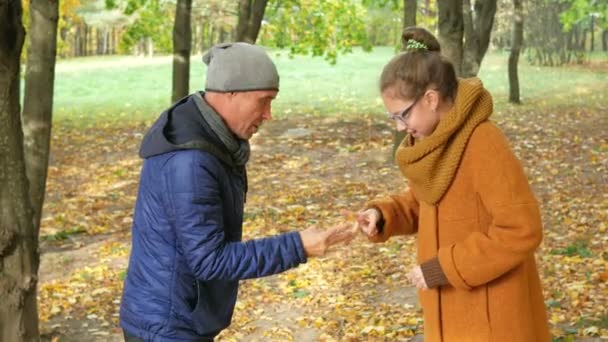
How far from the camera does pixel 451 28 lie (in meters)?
9.72

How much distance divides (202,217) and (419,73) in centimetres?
92

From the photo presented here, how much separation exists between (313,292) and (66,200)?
20.3ft

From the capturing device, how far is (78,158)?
1644 centimetres

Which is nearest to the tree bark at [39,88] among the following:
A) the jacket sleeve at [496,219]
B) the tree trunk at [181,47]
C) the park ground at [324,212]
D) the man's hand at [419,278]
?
the park ground at [324,212]

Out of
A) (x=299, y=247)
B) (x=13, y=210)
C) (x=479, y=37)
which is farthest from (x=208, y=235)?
(x=479, y=37)

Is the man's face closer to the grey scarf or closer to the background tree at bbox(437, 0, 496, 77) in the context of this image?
the grey scarf

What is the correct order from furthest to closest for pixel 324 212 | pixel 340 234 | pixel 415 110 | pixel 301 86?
pixel 301 86, pixel 324 212, pixel 340 234, pixel 415 110

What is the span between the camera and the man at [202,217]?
3.10 meters

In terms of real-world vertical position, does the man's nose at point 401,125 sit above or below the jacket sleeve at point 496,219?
above

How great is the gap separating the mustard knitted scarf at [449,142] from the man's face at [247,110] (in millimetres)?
556

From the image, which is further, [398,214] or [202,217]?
[398,214]

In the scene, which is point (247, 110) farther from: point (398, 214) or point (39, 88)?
point (39, 88)

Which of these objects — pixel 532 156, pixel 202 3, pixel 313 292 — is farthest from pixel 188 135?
pixel 202 3

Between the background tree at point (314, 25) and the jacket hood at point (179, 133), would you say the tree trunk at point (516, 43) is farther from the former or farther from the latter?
the jacket hood at point (179, 133)
